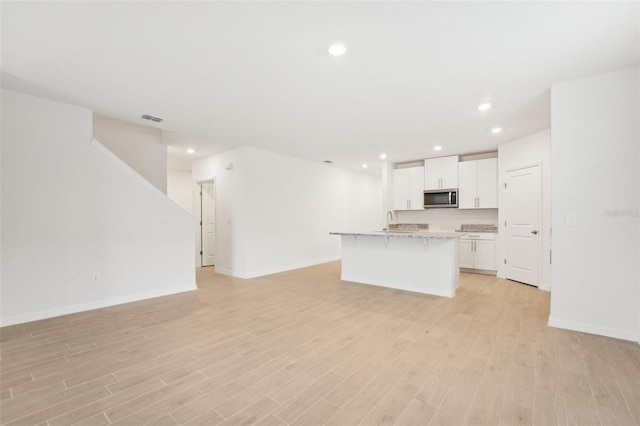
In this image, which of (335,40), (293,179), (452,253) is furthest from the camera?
(293,179)

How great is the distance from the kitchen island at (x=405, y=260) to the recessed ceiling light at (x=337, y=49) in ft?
9.41

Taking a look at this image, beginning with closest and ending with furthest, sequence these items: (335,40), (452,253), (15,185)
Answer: (335,40) → (15,185) → (452,253)

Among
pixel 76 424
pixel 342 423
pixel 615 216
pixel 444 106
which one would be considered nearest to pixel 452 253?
pixel 615 216

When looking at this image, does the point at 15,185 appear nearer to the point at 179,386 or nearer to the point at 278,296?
the point at 179,386

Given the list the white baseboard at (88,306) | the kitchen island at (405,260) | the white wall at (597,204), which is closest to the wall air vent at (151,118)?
the white baseboard at (88,306)

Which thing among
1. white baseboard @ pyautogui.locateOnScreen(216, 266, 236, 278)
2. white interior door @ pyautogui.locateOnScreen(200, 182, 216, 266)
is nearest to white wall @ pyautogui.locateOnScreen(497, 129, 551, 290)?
white baseboard @ pyautogui.locateOnScreen(216, 266, 236, 278)

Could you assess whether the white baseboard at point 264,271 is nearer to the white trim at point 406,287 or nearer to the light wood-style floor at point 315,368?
the white trim at point 406,287

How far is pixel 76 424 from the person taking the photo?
5.54 feet

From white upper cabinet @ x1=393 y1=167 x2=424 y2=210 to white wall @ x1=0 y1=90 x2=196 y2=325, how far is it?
212 inches

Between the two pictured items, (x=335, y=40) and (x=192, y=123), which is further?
(x=192, y=123)

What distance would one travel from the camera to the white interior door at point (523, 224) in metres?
4.88

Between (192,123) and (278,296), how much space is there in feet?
9.76

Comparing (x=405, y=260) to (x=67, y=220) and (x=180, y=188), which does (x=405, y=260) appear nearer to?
(x=67, y=220)

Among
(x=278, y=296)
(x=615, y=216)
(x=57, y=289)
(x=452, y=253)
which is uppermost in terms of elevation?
(x=615, y=216)
